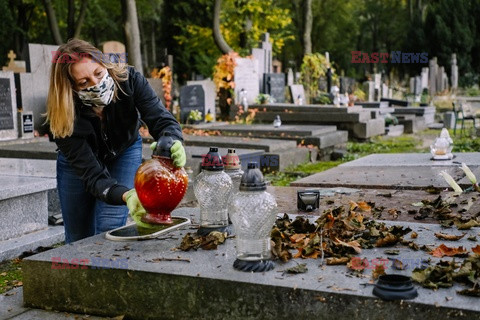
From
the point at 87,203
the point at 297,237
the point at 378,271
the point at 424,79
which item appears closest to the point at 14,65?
the point at 87,203

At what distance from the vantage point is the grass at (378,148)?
35.0 ft

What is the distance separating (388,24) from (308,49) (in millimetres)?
31360

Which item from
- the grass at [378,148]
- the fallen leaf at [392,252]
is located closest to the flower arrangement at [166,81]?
the grass at [378,148]

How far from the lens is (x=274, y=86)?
20.0m

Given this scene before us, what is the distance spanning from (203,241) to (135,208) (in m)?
0.44

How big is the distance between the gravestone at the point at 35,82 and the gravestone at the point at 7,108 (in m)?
0.61

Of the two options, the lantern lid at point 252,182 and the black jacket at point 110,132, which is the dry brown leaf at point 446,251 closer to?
the lantern lid at point 252,182

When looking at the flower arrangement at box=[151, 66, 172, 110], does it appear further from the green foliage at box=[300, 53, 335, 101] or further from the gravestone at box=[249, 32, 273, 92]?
the green foliage at box=[300, 53, 335, 101]

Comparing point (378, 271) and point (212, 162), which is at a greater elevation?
point (212, 162)

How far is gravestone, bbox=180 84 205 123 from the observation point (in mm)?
16156

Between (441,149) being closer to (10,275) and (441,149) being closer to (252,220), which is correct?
(10,275)

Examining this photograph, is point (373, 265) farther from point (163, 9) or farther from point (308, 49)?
point (163, 9)

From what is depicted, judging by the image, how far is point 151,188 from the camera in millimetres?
3285

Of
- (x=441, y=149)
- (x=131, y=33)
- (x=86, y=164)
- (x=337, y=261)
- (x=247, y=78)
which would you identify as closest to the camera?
(x=337, y=261)
